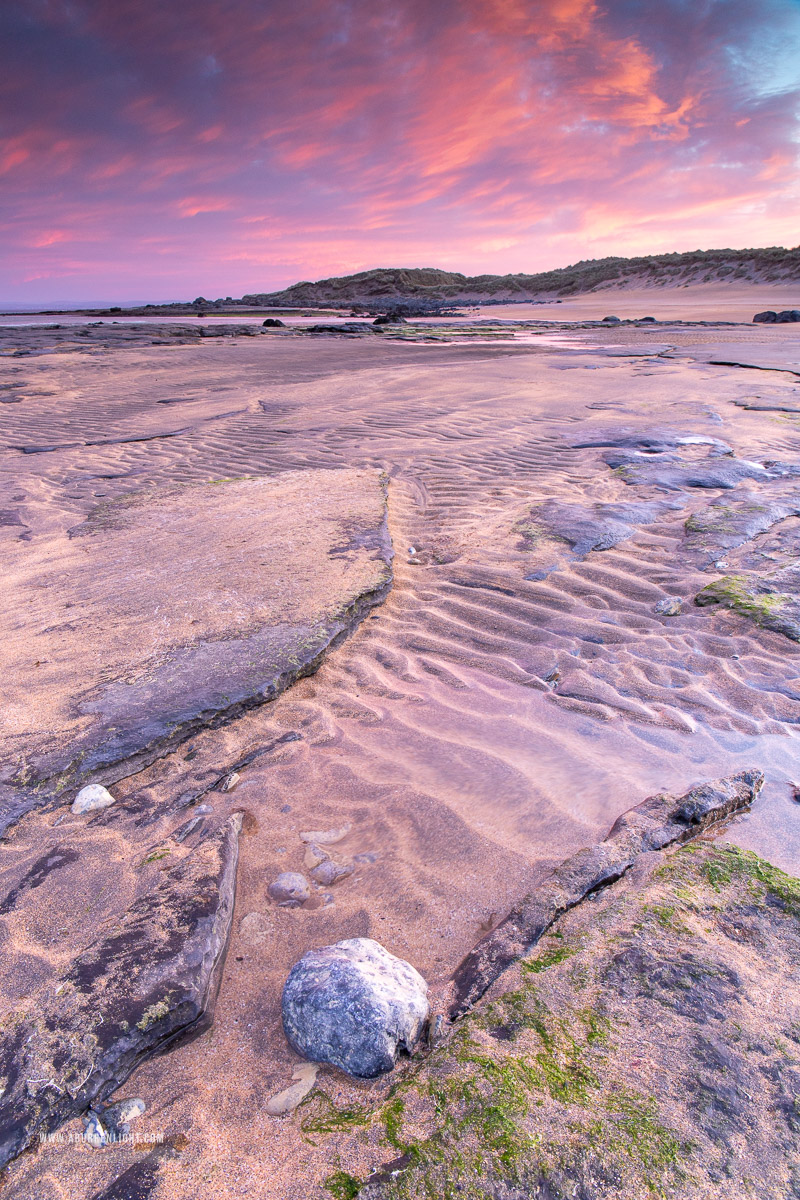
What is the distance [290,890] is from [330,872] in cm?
13

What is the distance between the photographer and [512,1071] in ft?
4.12

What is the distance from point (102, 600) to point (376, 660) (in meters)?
A: 1.54

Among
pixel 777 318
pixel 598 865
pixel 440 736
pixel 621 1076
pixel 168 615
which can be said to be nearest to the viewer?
pixel 621 1076

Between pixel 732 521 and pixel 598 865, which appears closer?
pixel 598 865

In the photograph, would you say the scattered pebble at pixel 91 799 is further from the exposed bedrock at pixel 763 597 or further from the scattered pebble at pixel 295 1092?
the exposed bedrock at pixel 763 597

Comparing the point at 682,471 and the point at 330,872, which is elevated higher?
the point at 682,471

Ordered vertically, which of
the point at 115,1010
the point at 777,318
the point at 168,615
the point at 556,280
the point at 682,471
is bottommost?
the point at 115,1010

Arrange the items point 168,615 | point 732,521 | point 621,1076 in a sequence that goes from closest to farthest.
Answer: point 621,1076
point 168,615
point 732,521

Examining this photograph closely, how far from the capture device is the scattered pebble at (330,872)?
1934 mm

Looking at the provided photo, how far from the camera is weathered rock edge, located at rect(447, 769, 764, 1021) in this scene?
1.57 m

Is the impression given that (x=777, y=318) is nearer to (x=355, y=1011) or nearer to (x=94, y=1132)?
(x=355, y=1011)

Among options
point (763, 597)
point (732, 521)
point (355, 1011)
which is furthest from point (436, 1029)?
point (732, 521)

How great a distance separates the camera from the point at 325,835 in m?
2.11

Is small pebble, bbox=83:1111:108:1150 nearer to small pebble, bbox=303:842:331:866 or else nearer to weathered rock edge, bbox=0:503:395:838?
small pebble, bbox=303:842:331:866
